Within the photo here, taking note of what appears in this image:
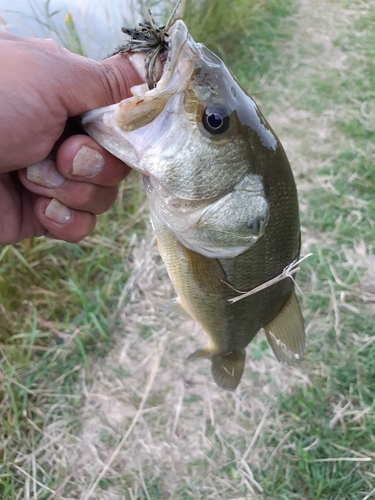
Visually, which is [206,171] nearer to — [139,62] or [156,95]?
[156,95]

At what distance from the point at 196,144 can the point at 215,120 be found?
3.0 inches

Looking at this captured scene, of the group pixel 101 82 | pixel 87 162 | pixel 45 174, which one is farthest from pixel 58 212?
pixel 101 82

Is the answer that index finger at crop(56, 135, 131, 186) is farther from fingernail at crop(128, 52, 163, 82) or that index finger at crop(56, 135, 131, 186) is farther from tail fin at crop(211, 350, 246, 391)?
tail fin at crop(211, 350, 246, 391)

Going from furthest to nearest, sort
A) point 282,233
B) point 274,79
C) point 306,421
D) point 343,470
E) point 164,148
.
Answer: point 274,79 → point 306,421 → point 343,470 → point 282,233 → point 164,148

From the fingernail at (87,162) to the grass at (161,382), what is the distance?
4.34 ft

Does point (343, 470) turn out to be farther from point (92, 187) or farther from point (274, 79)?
point (274, 79)

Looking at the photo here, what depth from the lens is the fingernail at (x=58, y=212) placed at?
140cm

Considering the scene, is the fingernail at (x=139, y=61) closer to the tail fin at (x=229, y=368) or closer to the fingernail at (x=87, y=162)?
the fingernail at (x=87, y=162)

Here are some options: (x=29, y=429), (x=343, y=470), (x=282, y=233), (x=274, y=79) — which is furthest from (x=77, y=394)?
(x=274, y=79)

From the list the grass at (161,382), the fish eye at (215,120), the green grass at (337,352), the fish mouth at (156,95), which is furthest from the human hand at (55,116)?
the green grass at (337,352)

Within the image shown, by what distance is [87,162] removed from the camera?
3.97 feet

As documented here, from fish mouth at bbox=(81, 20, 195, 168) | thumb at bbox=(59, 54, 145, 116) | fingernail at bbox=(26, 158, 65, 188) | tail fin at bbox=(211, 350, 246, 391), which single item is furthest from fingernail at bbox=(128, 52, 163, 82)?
tail fin at bbox=(211, 350, 246, 391)

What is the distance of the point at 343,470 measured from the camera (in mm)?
2006

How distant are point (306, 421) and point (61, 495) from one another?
1297 mm
